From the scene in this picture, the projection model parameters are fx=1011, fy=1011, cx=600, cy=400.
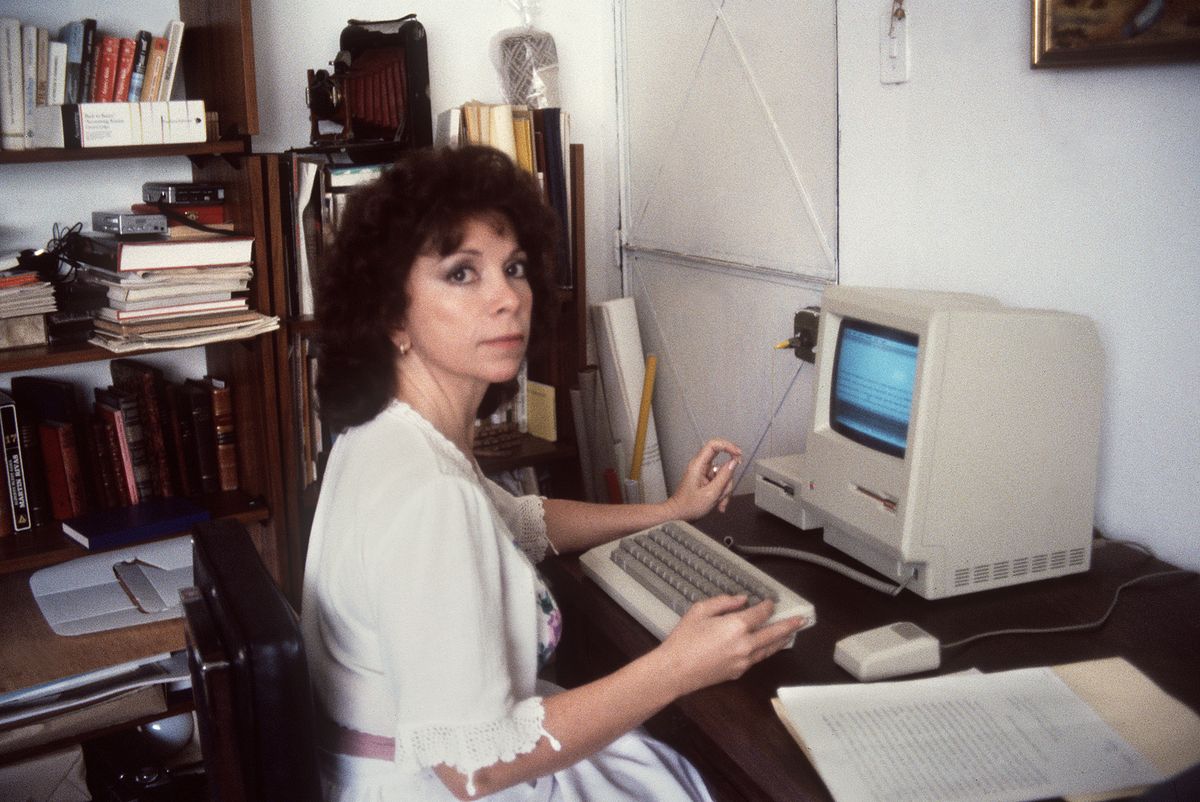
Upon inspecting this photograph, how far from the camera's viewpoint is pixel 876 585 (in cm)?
146

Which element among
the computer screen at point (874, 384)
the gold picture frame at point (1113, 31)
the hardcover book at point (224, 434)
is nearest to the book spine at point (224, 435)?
the hardcover book at point (224, 434)

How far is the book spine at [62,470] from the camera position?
7.26 feet

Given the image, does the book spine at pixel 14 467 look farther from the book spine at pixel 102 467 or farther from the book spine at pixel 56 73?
the book spine at pixel 56 73

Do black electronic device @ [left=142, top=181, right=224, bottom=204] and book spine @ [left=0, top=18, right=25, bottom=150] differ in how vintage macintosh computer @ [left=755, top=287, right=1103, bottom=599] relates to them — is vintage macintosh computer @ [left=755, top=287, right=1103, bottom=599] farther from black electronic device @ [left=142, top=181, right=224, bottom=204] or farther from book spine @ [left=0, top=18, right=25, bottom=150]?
book spine @ [left=0, top=18, right=25, bottom=150]

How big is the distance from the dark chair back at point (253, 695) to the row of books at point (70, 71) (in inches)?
55.5

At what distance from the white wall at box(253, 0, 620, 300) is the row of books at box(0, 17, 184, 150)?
350 mm

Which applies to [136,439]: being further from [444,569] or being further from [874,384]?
[874,384]

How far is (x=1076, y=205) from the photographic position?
61.9 inches

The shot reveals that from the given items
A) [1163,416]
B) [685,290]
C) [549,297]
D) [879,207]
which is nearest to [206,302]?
[549,297]

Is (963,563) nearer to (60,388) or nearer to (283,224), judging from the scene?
(283,224)

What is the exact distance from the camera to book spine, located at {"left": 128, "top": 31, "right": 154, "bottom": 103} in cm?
220

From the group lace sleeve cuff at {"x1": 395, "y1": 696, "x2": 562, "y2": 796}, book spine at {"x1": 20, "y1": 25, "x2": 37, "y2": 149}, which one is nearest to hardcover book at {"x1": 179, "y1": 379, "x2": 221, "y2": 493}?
book spine at {"x1": 20, "y1": 25, "x2": 37, "y2": 149}

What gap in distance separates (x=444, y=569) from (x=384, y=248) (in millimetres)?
508

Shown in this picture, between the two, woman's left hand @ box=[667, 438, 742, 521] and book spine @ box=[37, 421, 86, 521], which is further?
book spine @ box=[37, 421, 86, 521]
